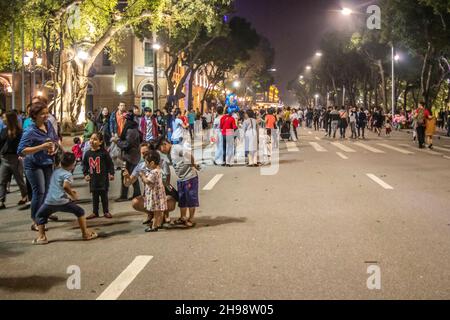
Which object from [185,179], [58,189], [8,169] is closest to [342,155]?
[8,169]

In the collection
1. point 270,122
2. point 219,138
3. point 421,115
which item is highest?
point 421,115

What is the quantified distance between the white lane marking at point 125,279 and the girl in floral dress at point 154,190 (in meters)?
1.56

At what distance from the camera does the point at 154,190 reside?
7898mm

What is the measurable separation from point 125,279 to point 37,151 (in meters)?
3.25

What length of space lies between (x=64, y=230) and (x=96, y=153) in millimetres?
1521

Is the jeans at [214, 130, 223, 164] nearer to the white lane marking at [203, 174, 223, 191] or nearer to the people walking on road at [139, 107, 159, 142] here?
the people walking on road at [139, 107, 159, 142]

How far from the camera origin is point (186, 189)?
814cm

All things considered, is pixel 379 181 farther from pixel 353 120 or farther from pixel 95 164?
pixel 353 120

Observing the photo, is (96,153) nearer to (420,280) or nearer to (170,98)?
(420,280)

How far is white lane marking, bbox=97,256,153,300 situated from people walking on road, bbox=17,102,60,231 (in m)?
2.50

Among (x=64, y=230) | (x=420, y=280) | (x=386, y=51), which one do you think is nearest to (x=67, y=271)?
(x=64, y=230)

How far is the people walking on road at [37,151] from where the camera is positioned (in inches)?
315

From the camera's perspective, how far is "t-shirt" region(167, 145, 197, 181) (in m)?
8.08

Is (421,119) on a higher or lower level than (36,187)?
higher
